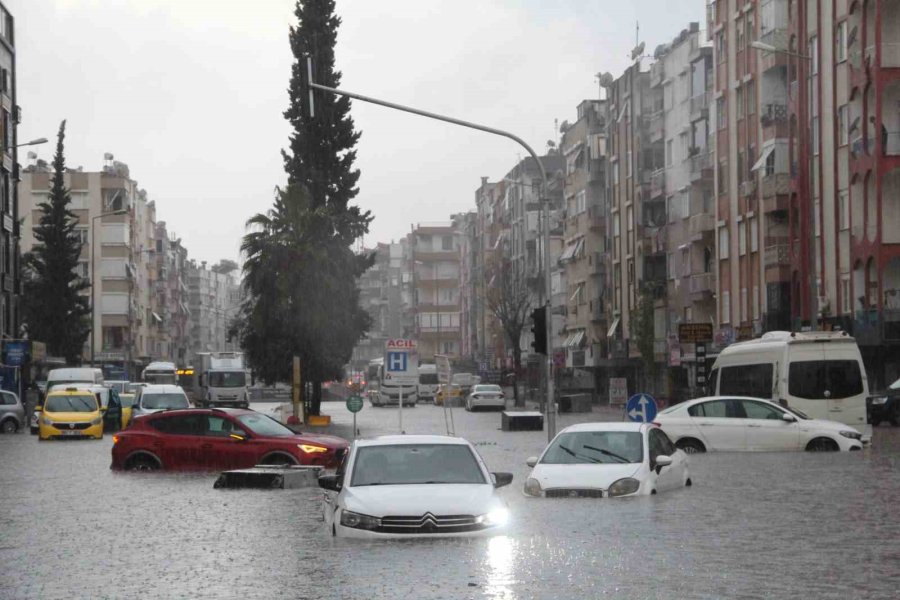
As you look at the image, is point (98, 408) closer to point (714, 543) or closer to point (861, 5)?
point (861, 5)

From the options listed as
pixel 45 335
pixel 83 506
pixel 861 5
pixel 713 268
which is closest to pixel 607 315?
pixel 713 268

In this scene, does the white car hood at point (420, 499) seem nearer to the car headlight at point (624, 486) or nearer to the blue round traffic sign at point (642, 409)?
the car headlight at point (624, 486)

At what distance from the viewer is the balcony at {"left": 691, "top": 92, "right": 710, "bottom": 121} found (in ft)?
266

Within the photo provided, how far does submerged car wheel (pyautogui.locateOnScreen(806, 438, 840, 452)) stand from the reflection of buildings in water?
1833cm

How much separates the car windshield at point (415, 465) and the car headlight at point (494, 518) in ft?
3.10

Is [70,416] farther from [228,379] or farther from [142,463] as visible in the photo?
[228,379]

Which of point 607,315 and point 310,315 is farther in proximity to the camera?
point 607,315

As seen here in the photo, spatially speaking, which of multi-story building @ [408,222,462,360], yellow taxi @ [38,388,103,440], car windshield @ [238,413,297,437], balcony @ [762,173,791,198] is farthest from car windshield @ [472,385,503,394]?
multi-story building @ [408,222,462,360]

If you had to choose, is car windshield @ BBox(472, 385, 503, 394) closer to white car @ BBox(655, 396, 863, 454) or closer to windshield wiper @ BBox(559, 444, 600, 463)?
white car @ BBox(655, 396, 863, 454)

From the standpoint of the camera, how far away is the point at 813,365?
39469mm

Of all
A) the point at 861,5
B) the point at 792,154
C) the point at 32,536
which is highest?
the point at 861,5

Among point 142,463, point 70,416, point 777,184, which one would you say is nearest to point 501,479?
point 142,463

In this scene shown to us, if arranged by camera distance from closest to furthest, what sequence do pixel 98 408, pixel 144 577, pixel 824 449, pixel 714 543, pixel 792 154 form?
pixel 144 577 < pixel 714 543 < pixel 824 449 < pixel 98 408 < pixel 792 154

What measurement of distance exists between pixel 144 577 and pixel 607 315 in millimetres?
89998
